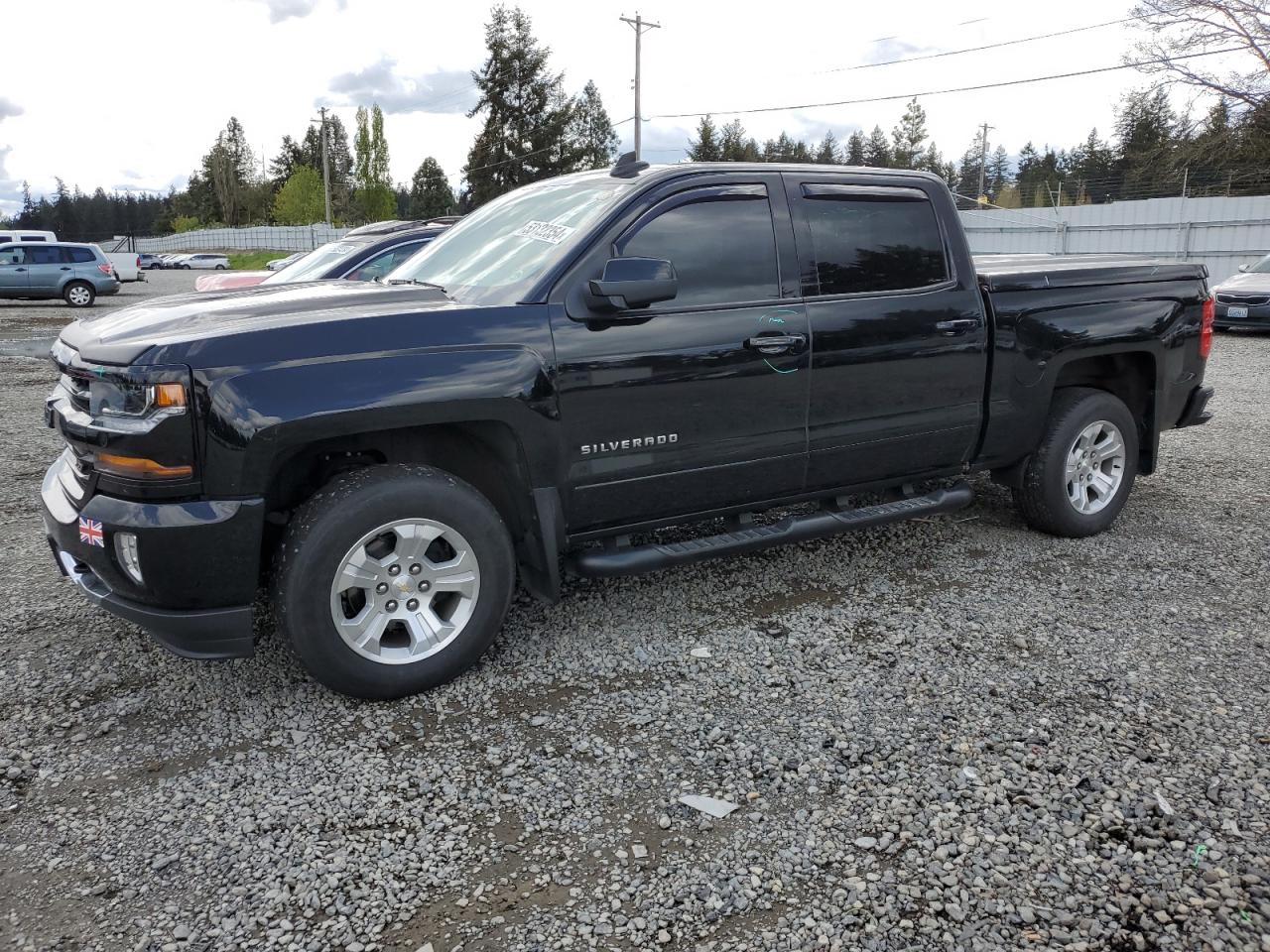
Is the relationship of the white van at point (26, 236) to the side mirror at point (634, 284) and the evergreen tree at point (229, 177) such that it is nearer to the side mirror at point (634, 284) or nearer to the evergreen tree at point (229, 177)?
the side mirror at point (634, 284)

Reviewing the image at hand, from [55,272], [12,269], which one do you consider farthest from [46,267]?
[12,269]

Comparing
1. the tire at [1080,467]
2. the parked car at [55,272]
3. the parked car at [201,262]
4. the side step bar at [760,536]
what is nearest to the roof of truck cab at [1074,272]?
the tire at [1080,467]

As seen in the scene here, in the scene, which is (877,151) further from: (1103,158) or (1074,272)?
(1074,272)

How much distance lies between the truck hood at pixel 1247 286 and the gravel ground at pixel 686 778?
490 inches

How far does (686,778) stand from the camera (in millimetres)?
3012

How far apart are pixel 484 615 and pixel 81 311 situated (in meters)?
23.2

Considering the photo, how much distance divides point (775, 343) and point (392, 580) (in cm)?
184

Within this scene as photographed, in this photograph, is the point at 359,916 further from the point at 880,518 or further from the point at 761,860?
the point at 880,518

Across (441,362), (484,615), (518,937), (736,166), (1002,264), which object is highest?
(736,166)

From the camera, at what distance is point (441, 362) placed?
11.0 feet

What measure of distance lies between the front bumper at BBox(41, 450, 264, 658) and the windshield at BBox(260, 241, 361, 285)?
551 centimetres

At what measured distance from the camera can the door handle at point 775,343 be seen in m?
3.95

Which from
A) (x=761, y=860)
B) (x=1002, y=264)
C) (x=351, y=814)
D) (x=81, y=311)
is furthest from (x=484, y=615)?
(x=81, y=311)

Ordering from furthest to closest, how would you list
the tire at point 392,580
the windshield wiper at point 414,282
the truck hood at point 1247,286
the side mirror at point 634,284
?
the truck hood at point 1247,286 → the windshield wiper at point 414,282 → the side mirror at point 634,284 → the tire at point 392,580
